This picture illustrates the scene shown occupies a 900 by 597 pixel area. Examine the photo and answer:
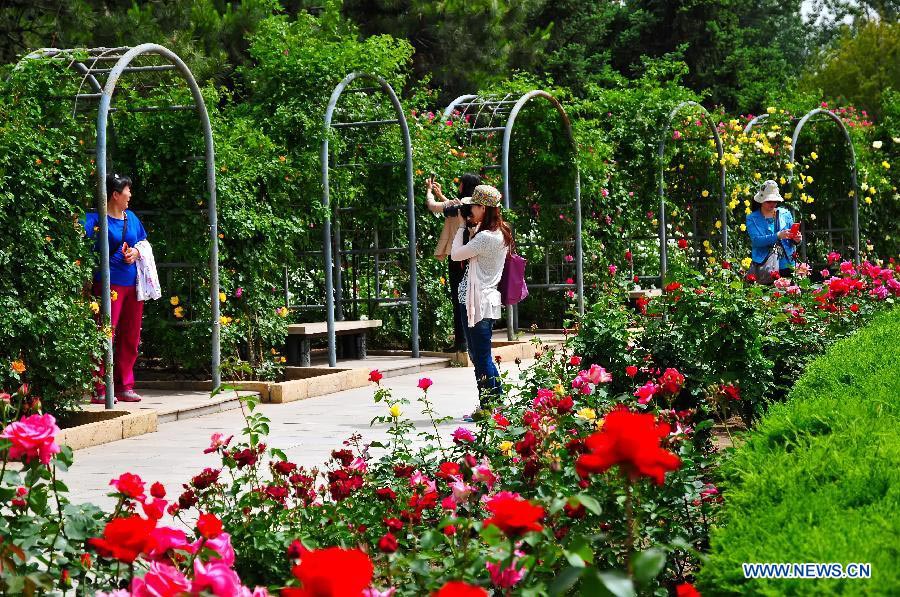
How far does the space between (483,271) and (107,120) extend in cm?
324

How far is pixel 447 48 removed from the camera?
86.4 ft

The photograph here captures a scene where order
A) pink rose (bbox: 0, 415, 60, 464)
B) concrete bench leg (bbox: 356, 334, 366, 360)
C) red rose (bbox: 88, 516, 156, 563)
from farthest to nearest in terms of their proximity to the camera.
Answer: concrete bench leg (bbox: 356, 334, 366, 360)
pink rose (bbox: 0, 415, 60, 464)
red rose (bbox: 88, 516, 156, 563)

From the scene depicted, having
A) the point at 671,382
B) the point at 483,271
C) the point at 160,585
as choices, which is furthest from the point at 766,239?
the point at 160,585

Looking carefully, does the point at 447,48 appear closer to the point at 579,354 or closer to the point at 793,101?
the point at 793,101

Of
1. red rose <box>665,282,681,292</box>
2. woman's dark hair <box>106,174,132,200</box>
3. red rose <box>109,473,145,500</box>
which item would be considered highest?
woman's dark hair <box>106,174,132,200</box>

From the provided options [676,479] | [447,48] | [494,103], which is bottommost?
[676,479]

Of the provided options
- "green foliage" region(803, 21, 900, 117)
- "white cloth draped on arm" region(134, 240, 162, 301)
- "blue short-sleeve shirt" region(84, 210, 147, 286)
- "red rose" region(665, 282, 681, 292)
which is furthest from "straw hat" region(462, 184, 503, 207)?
"green foliage" region(803, 21, 900, 117)

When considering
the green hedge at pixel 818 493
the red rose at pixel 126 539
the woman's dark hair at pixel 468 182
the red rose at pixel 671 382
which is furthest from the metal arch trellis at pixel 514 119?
the red rose at pixel 126 539

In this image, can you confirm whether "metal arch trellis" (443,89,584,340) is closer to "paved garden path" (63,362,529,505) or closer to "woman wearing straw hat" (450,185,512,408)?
"paved garden path" (63,362,529,505)

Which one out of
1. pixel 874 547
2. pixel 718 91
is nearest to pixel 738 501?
pixel 874 547

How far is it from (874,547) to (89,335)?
647cm

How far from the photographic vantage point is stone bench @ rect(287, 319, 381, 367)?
1182 cm

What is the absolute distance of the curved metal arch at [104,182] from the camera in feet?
28.2

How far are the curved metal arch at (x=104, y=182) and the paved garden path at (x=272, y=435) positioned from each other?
55 centimetres
